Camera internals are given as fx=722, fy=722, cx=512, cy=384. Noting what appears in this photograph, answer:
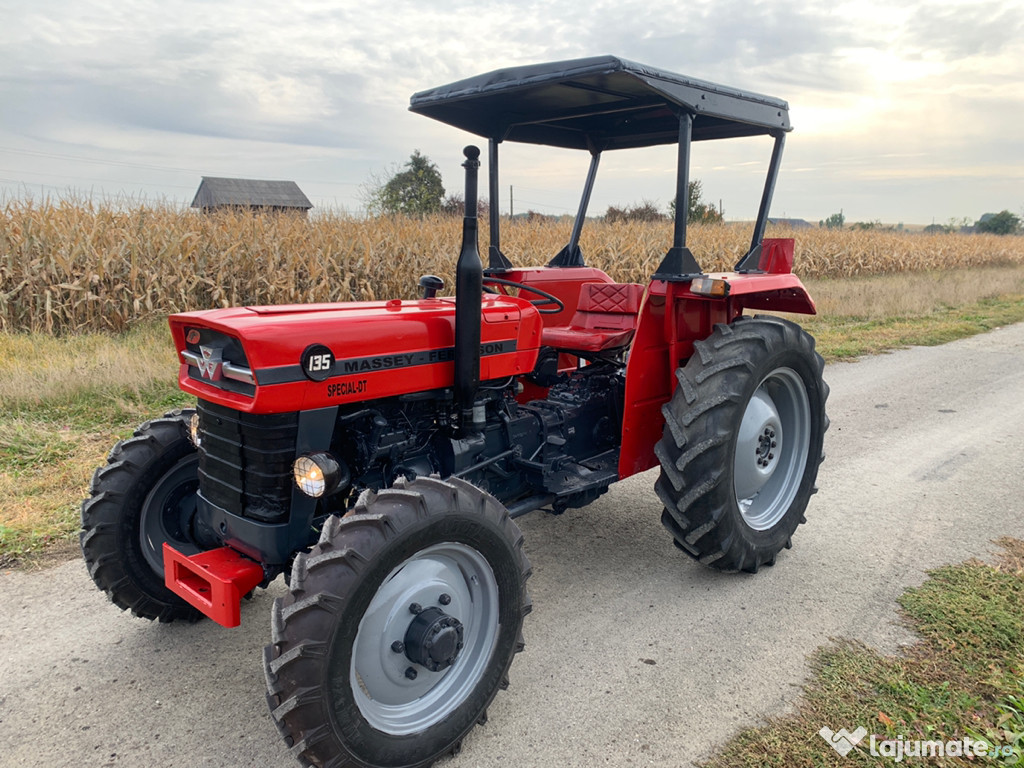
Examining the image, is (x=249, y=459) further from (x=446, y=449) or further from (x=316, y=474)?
(x=446, y=449)

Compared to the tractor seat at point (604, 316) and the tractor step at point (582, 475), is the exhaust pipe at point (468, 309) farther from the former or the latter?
the tractor seat at point (604, 316)

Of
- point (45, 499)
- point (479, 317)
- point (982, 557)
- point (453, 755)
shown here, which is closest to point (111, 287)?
point (45, 499)

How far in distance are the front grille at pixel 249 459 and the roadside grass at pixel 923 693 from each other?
1.56m

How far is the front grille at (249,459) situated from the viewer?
2.28 metres

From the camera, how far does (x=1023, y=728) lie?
88.4 inches

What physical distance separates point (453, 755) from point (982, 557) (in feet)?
8.91

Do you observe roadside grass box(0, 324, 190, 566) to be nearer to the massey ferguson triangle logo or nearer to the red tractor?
the red tractor

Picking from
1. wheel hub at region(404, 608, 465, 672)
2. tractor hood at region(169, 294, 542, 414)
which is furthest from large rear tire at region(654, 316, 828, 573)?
wheel hub at region(404, 608, 465, 672)

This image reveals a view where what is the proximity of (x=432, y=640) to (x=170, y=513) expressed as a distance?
1307 mm

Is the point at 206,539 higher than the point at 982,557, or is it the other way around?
the point at 206,539

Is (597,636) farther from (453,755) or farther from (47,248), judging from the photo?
(47,248)

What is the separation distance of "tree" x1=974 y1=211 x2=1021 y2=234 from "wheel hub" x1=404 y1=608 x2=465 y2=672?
4489 centimetres

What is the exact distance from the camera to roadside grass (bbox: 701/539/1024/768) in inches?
85.3

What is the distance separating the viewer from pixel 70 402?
5.32 m
